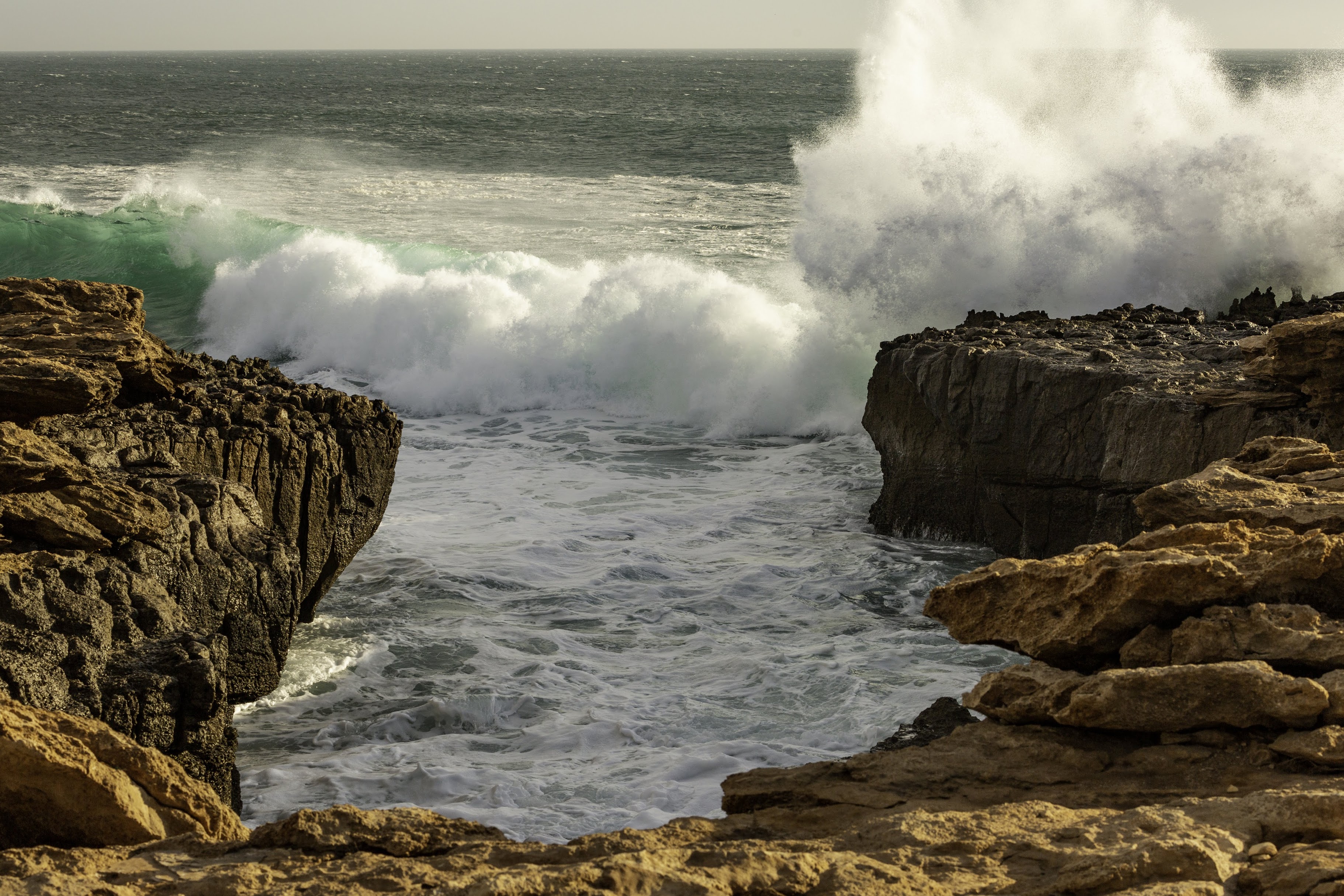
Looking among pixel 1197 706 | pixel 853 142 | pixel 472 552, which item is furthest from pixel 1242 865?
pixel 853 142

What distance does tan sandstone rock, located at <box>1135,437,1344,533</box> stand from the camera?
12.7 feet

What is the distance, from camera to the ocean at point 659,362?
220 inches

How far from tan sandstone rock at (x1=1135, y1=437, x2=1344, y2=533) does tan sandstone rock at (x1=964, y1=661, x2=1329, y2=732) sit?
98 cm

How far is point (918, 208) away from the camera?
38.5 feet

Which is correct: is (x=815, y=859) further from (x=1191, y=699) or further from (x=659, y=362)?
(x=659, y=362)

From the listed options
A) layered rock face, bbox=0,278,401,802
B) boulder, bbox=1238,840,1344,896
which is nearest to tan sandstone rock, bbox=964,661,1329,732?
boulder, bbox=1238,840,1344,896

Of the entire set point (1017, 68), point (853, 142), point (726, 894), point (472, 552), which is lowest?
point (472, 552)

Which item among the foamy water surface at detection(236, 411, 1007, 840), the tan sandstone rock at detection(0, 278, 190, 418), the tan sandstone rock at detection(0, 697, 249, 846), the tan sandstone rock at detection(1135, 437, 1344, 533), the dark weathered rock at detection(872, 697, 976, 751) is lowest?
the foamy water surface at detection(236, 411, 1007, 840)

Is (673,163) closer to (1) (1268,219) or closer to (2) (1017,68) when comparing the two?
(2) (1017,68)

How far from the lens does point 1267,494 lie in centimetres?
410

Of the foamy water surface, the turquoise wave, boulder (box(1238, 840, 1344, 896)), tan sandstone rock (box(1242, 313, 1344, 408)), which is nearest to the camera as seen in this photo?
boulder (box(1238, 840, 1344, 896))

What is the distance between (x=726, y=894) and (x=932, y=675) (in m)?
3.91

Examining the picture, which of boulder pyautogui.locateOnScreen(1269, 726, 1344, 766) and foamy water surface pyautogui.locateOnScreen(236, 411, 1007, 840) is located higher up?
boulder pyautogui.locateOnScreen(1269, 726, 1344, 766)

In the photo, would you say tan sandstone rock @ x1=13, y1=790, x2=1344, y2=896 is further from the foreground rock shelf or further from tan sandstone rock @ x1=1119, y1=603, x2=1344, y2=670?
tan sandstone rock @ x1=1119, y1=603, x2=1344, y2=670
